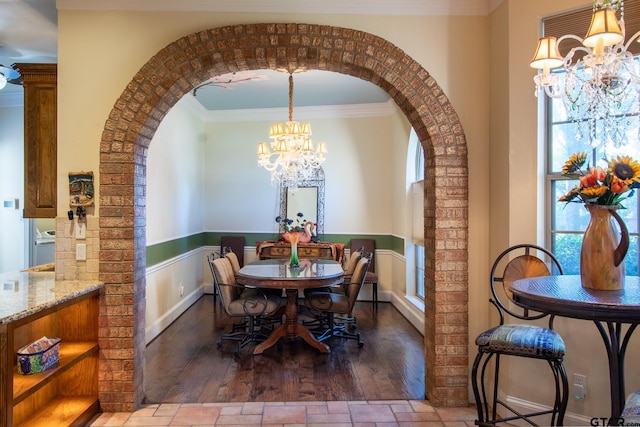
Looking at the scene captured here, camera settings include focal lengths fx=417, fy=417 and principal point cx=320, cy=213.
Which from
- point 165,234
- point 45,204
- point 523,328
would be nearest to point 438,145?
point 523,328

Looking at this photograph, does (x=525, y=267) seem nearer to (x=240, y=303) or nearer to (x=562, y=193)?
(x=562, y=193)

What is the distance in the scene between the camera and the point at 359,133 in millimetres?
6410

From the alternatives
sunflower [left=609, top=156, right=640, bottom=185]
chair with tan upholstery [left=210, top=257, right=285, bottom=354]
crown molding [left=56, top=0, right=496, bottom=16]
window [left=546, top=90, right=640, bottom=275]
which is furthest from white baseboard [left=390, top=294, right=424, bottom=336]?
crown molding [left=56, top=0, right=496, bottom=16]

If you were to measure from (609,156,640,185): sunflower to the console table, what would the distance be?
4.21 metres

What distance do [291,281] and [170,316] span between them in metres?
2.08

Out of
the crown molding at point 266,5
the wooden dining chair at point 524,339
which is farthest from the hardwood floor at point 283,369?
the crown molding at point 266,5

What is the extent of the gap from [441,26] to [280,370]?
3016mm

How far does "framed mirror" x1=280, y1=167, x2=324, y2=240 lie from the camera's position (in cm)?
644

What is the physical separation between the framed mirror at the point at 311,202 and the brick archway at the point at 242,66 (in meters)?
3.53

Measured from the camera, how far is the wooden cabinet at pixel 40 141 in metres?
3.16

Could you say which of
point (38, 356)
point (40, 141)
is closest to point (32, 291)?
point (38, 356)

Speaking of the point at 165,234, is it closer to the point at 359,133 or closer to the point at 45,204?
the point at 45,204

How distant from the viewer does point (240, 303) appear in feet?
13.4

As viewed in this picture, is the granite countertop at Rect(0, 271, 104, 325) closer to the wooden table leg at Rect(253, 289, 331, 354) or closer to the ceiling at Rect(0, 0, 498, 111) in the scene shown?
the wooden table leg at Rect(253, 289, 331, 354)
